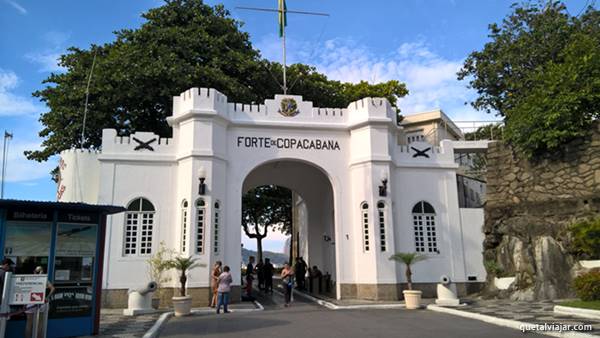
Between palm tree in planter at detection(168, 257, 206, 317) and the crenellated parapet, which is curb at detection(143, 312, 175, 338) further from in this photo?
the crenellated parapet

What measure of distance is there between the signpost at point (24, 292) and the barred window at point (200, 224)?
6.89 metres

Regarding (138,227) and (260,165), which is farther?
(260,165)

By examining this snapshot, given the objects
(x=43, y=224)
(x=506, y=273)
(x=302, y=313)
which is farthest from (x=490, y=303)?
(x=43, y=224)

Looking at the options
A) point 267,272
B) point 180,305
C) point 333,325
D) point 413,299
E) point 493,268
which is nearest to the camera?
point 333,325

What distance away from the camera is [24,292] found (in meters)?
7.61

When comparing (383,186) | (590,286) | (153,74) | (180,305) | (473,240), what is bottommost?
(180,305)

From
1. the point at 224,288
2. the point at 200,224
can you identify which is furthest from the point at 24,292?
the point at 200,224

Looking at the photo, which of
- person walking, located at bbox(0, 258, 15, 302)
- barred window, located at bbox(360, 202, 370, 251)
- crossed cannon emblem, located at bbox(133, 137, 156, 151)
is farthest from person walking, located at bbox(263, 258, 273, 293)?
person walking, located at bbox(0, 258, 15, 302)

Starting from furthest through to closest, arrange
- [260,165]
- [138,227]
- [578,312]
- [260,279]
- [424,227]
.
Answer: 1. [260,279]
2. [424,227]
3. [260,165]
4. [138,227]
5. [578,312]

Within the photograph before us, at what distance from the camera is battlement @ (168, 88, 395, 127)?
1584cm

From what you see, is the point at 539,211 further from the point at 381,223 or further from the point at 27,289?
the point at 27,289

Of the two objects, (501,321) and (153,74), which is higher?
(153,74)

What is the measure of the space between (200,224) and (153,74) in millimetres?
8467

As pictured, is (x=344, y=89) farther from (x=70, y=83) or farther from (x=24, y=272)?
(x=24, y=272)
